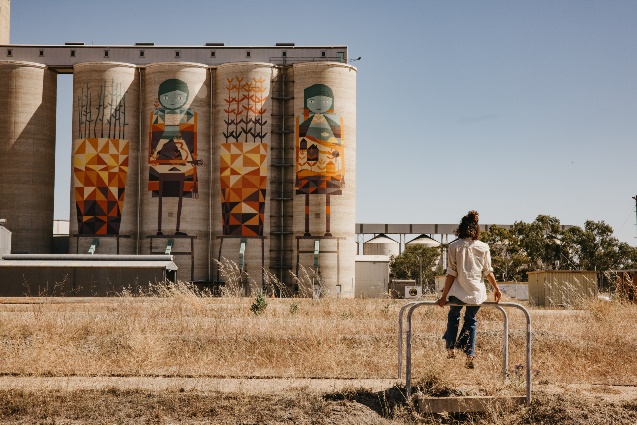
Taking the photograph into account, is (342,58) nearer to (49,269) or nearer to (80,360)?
(49,269)

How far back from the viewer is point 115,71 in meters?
52.5

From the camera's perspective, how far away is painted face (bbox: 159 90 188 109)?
169ft

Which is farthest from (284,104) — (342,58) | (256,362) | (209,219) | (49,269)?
(256,362)

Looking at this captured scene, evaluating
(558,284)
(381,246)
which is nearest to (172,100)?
(558,284)

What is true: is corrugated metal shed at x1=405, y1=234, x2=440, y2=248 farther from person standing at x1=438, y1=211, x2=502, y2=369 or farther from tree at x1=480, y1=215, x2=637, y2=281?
person standing at x1=438, y1=211, x2=502, y2=369

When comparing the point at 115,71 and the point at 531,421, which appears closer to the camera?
the point at 531,421

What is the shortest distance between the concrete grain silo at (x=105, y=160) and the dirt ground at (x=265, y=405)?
138ft

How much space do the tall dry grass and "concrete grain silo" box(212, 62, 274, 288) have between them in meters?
29.4

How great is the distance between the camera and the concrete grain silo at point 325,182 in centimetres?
5097

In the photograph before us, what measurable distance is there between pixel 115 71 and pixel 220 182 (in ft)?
37.3

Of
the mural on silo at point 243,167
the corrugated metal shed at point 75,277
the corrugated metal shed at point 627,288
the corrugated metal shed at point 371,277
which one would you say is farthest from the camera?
the corrugated metal shed at point 371,277

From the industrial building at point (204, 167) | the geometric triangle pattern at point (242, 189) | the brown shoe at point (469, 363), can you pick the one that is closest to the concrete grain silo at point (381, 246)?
the industrial building at point (204, 167)

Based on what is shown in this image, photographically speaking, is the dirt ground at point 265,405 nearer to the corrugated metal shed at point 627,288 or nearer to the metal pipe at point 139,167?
the corrugated metal shed at point 627,288

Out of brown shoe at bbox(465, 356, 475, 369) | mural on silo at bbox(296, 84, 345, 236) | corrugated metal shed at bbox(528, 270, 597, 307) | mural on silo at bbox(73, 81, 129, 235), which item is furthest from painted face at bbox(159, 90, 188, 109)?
brown shoe at bbox(465, 356, 475, 369)
